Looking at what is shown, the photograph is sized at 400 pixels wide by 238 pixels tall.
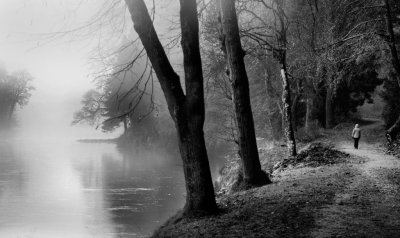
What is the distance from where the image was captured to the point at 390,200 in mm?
9008

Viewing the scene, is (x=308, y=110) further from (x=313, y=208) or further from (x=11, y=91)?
(x=11, y=91)

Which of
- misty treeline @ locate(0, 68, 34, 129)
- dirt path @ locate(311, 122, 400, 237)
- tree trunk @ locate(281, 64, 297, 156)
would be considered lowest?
dirt path @ locate(311, 122, 400, 237)

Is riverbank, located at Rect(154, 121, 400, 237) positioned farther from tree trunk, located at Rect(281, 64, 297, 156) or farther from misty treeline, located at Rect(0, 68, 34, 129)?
misty treeline, located at Rect(0, 68, 34, 129)

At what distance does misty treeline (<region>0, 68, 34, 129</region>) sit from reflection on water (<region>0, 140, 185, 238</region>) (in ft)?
155

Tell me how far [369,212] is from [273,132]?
69.6 feet

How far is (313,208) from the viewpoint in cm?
834

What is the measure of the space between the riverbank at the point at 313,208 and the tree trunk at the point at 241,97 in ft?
2.73

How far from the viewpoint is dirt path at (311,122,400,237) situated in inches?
266

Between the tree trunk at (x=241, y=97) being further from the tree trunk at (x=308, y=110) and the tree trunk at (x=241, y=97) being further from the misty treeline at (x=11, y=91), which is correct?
the misty treeline at (x=11, y=91)

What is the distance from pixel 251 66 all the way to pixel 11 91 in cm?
6973

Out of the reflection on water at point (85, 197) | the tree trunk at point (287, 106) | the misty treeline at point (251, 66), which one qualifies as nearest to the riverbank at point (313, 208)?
the misty treeline at point (251, 66)

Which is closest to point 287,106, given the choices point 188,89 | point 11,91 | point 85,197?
point 188,89

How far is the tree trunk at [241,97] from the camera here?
36.6 feet

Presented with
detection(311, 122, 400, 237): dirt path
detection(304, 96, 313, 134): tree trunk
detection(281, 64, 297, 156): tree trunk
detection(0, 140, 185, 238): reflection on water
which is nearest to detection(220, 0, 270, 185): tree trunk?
detection(311, 122, 400, 237): dirt path
